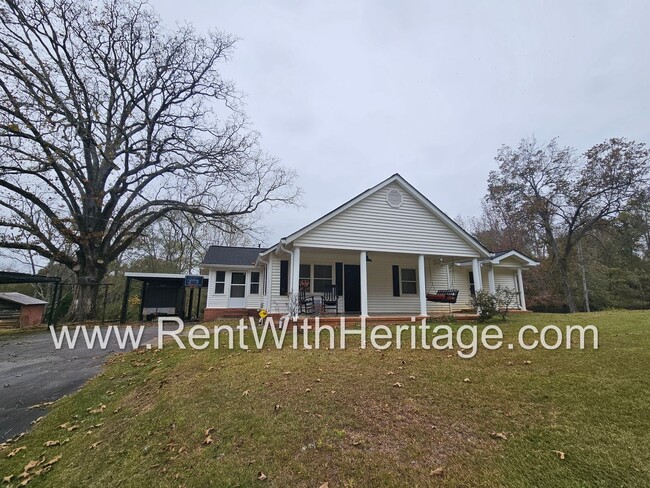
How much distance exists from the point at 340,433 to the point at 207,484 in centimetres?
136

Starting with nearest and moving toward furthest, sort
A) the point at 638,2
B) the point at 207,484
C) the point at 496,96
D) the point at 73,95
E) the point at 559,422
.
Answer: the point at 207,484, the point at 559,422, the point at 638,2, the point at 496,96, the point at 73,95

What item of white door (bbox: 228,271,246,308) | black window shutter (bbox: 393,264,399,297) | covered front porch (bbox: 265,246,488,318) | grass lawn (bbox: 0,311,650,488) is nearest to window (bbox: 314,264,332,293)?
covered front porch (bbox: 265,246,488,318)

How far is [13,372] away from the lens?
6543 millimetres

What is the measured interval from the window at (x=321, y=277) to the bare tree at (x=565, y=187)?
17.6m

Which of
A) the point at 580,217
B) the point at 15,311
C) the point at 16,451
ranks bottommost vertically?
the point at 16,451

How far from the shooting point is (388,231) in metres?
11.1

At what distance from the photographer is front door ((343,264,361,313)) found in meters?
13.0

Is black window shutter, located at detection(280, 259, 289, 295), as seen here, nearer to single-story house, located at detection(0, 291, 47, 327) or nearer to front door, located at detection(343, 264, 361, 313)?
front door, located at detection(343, 264, 361, 313)

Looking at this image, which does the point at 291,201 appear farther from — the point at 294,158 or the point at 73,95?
the point at 73,95

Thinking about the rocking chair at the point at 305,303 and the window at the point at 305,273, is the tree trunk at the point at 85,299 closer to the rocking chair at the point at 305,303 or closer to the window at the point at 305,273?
the window at the point at 305,273

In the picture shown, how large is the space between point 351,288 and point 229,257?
819cm

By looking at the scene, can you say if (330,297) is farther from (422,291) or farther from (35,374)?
(35,374)

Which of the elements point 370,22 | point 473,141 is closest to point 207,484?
point 370,22

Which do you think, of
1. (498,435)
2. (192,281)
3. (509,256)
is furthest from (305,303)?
(509,256)
